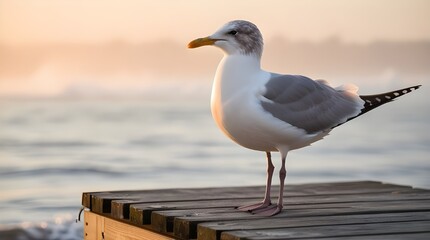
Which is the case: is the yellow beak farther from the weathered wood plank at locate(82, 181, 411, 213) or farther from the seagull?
the weathered wood plank at locate(82, 181, 411, 213)

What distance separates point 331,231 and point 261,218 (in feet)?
1.68

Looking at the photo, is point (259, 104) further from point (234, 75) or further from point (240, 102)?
point (234, 75)

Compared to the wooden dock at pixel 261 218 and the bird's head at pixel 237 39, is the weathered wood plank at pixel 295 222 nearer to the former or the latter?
the wooden dock at pixel 261 218

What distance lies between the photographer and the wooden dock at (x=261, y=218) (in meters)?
4.50

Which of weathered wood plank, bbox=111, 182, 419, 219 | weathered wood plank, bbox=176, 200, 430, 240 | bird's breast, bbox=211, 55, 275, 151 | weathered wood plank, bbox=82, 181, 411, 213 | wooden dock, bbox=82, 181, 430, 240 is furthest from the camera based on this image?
weathered wood plank, bbox=82, 181, 411, 213

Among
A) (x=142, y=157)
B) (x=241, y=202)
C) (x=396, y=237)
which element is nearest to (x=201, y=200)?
(x=241, y=202)

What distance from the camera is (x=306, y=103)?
5.18m

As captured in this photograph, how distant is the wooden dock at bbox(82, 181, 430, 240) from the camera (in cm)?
450

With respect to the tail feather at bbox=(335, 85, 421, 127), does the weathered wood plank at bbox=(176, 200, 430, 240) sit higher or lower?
lower

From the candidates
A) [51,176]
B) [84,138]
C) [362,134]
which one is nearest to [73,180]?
[51,176]

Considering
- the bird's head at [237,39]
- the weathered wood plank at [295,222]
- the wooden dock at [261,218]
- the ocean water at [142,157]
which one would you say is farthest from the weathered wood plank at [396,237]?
the ocean water at [142,157]

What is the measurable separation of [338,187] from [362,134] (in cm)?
1782

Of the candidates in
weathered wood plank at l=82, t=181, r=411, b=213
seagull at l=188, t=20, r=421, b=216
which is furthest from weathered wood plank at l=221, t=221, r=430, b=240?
weathered wood plank at l=82, t=181, r=411, b=213

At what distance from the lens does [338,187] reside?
6.29 m
